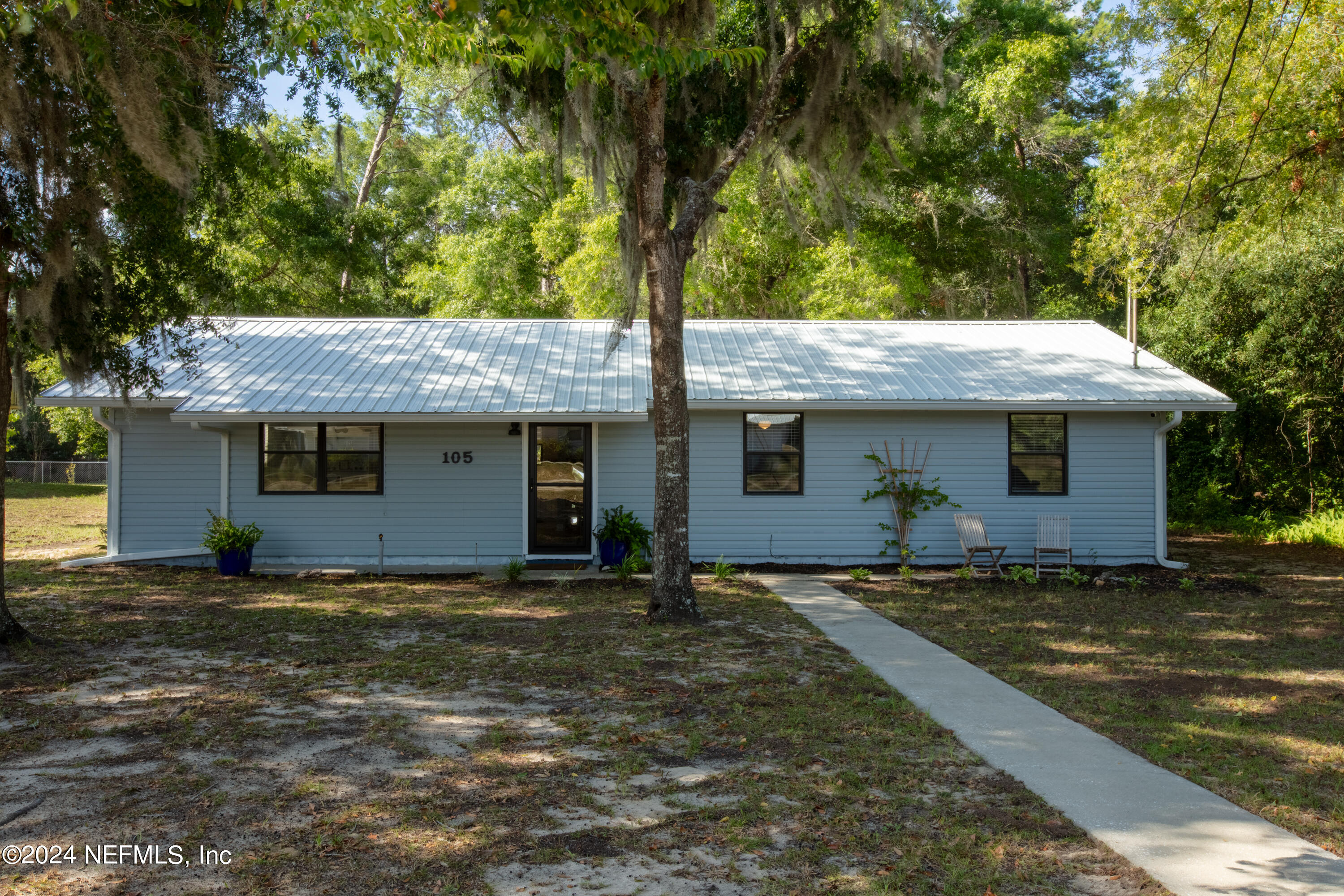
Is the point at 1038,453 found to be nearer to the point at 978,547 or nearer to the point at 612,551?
the point at 978,547

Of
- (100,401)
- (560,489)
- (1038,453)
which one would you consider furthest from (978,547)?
(100,401)

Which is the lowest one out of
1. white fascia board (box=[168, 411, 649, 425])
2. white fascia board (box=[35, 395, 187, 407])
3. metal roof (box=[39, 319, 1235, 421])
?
white fascia board (box=[168, 411, 649, 425])

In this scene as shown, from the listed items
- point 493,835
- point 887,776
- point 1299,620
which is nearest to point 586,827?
point 493,835

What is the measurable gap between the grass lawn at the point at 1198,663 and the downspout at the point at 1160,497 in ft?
1.63

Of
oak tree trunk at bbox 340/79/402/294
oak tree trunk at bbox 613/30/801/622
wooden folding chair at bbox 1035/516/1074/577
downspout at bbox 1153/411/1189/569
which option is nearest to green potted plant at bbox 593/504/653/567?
oak tree trunk at bbox 613/30/801/622

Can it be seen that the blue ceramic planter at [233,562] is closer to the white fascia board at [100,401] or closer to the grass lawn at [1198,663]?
the white fascia board at [100,401]

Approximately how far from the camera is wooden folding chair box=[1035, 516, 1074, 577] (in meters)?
12.1

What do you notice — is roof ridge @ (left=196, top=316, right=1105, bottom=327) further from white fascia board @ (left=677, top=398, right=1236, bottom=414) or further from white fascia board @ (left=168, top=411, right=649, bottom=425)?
white fascia board @ (left=168, top=411, right=649, bottom=425)

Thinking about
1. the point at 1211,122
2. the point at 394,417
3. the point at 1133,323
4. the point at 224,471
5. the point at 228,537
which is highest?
the point at 1211,122

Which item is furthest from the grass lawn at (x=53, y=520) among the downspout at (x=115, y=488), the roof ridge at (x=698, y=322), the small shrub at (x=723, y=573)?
the small shrub at (x=723, y=573)

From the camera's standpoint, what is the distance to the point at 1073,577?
11.4 meters

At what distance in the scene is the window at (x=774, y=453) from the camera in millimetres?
12578

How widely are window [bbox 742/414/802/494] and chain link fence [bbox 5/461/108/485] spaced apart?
26725mm

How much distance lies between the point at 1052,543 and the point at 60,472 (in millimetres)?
32168
